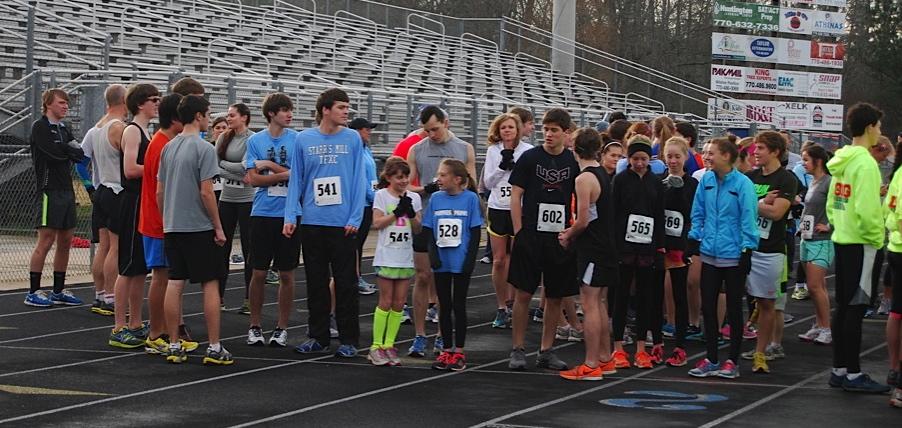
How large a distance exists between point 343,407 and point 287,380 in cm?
106

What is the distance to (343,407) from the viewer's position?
9.02 meters

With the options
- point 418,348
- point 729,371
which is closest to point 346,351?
point 418,348

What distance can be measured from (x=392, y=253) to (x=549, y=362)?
4.50ft

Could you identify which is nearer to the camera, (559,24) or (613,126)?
(613,126)

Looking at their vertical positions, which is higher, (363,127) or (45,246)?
(363,127)

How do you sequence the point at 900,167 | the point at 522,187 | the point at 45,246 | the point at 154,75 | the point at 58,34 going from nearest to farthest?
the point at 900,167 < the point at 522,187 < the point at 45,246 < the point at 154,75 < the point at 58,34

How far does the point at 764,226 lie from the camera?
11.0 metres

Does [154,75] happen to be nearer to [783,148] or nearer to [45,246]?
[45,246]

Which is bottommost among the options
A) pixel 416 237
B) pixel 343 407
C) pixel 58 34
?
pixel 343 407

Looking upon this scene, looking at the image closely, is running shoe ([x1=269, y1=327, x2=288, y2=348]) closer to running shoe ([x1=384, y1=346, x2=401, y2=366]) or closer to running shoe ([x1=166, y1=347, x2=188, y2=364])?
running shoe ([x1=166, y1=347, x2=188, y2=364])

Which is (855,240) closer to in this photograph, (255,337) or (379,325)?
(379,325)

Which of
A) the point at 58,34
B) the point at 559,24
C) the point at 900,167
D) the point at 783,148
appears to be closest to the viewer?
the point at 900,167

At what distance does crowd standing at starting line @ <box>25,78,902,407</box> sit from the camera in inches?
398

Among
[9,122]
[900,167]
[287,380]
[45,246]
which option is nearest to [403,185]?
[287,380]
